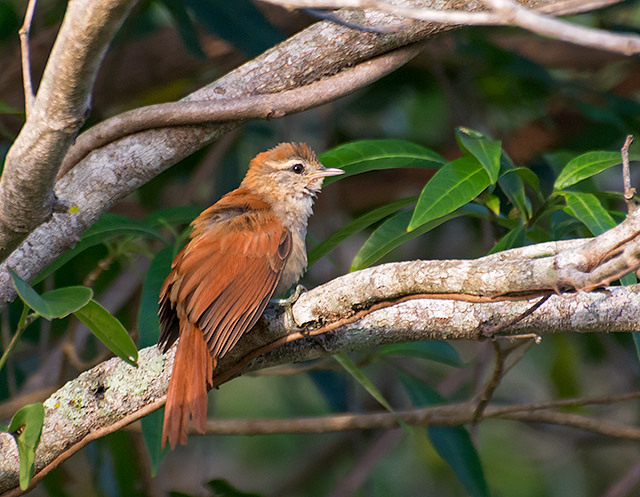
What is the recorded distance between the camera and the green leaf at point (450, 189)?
2.50m

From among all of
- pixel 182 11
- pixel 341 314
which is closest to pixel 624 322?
pixel 341 314

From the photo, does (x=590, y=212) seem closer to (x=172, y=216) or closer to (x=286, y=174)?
(x=286, y=174)

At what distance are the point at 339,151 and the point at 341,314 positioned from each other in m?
1.02

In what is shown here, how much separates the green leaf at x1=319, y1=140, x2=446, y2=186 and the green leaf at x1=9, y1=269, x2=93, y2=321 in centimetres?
123

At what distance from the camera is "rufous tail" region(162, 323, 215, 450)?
2.34 meters

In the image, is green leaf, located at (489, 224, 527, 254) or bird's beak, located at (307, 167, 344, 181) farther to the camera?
bird's beak, located at (307, 167, 344, 181)

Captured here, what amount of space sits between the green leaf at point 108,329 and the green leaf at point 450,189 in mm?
957

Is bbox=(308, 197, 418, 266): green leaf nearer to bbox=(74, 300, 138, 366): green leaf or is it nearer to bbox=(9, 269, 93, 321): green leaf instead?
bbox=(74, 300, 138, 366): green leaf

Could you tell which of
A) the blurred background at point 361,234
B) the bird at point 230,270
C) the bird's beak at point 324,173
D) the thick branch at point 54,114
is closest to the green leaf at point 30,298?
the thick branch at point 54,114

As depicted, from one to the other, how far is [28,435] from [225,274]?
3.25 ft

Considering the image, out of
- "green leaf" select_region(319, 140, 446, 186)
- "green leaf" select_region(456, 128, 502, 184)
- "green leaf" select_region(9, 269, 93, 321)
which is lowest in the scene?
"green leaf" select_region(319, 140, 446, 186)

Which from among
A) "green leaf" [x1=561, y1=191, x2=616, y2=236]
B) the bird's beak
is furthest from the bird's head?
"green leaf" [x1=561, y1=191, x2=616, y2=236]

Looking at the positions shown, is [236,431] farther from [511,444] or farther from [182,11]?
[511,444]

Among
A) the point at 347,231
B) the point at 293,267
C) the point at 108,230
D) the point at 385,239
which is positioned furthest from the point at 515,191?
the point at 108,230
